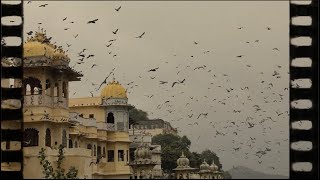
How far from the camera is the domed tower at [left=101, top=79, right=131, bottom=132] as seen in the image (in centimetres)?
4466

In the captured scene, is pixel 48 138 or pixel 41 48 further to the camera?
pixel 48 138

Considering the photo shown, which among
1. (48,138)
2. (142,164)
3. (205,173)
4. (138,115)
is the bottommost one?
(205,173)

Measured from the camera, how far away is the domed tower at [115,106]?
44.7 m

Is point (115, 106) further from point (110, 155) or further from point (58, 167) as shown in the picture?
point (58, 167)

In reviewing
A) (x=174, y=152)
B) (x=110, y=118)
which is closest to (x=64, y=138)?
(x=110, y=118)

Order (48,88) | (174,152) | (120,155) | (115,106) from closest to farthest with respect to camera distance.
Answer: (48,88)
(120,155)
(115,106)
(174,152)

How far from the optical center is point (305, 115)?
11.7 m

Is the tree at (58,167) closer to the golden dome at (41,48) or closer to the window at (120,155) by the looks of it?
the golden dome at (41,48)

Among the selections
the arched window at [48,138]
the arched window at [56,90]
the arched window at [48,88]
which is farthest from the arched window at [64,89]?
the arched window at [48,138]

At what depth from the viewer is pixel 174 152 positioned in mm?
58219

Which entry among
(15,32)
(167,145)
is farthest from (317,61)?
(167,145)

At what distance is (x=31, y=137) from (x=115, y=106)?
10784 millimetres

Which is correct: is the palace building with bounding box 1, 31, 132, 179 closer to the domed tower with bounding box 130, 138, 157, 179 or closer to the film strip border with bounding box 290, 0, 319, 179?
the domed tower with bounding box 130, 138, 157, 179

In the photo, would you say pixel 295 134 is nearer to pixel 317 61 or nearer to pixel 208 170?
pixel 317 61
